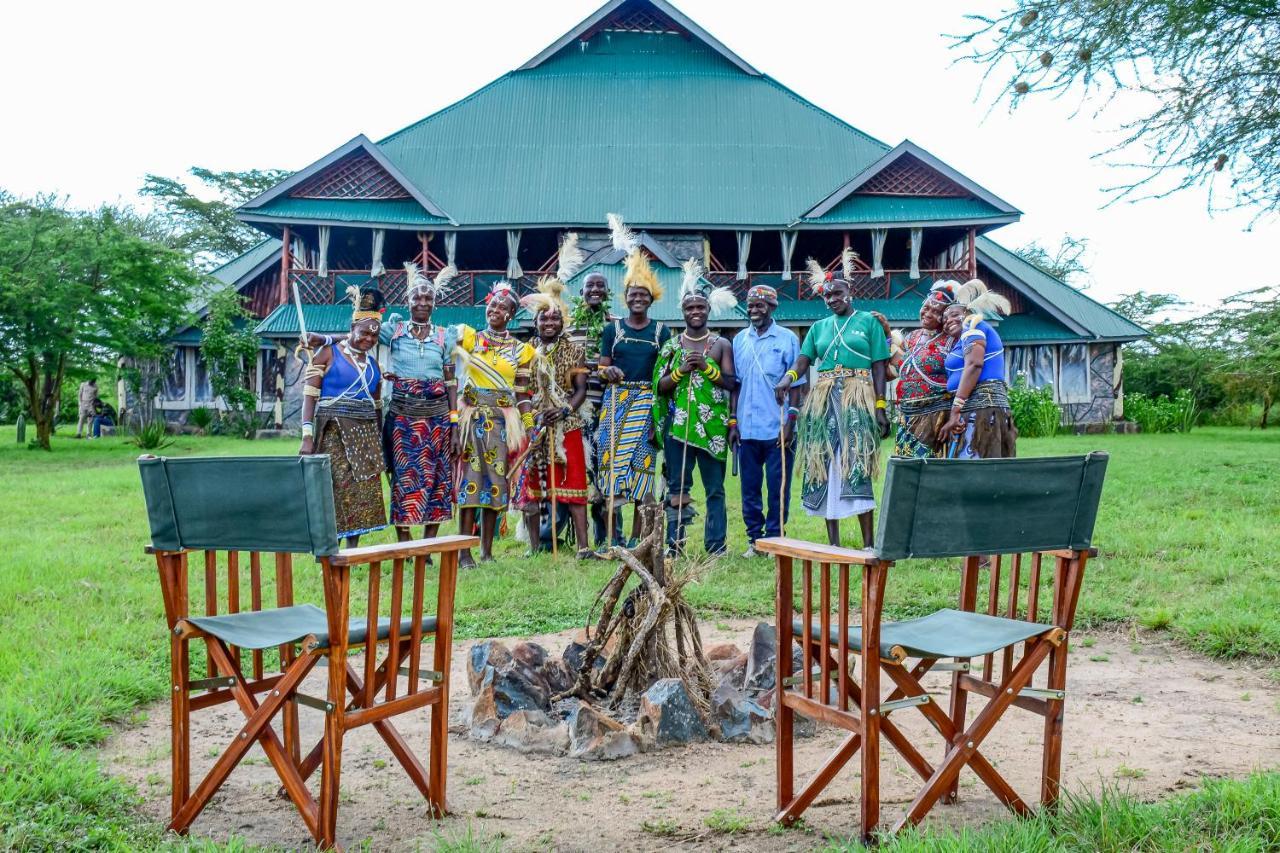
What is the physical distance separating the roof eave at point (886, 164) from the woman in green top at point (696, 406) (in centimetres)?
1528

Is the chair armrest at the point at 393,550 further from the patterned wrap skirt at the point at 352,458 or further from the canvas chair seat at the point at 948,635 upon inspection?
the patterned wrap skirt at the point at 352,458

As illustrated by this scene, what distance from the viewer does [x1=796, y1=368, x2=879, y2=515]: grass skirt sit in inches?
297

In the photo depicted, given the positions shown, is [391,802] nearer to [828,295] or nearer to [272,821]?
[272,821]

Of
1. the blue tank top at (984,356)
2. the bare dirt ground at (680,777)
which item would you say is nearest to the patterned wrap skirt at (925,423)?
the blue tank top at (984,356)

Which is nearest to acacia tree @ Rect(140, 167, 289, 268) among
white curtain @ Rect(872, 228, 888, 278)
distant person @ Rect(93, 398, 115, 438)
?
distant person @ Rect(93, 398, 115, 438)

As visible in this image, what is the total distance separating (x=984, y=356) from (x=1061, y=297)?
20695 millimetres

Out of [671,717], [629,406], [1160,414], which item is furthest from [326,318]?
[1160,414]

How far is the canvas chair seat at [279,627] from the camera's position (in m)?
3.12

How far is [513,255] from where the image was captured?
23.0 meters

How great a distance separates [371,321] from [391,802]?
408 cm

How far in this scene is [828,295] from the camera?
754cm

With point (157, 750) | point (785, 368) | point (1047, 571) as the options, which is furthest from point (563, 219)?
point (157, 750)

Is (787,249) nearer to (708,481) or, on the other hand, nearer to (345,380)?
(708,481)

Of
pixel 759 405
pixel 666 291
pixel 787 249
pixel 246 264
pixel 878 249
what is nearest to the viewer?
pixel 759 405
